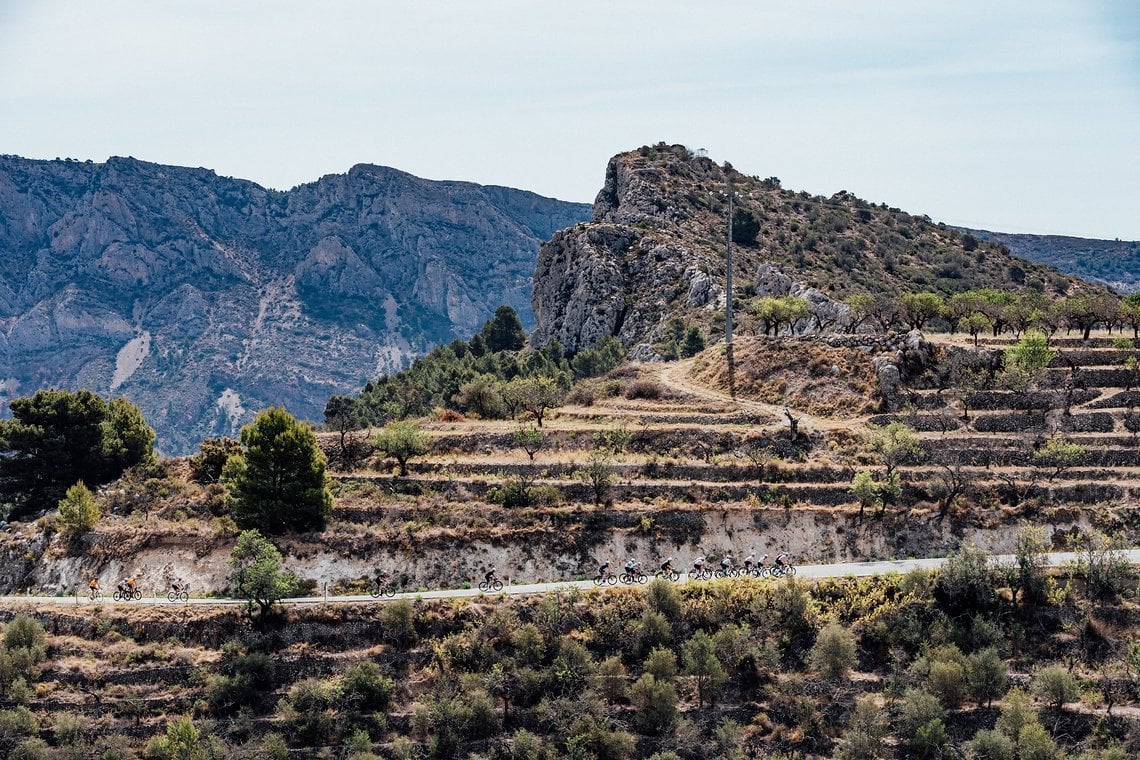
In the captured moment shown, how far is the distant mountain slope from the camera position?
121750 millimetres

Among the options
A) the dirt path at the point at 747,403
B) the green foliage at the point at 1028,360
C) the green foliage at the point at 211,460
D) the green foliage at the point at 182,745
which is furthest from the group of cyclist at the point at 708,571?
the green foliage at the point at 211,460

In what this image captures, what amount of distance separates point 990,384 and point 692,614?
33183 millimetres

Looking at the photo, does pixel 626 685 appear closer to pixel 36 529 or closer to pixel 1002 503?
pixel 1002 503

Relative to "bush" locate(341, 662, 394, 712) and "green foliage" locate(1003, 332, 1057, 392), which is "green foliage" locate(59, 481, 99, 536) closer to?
"bush" locate(341, 662, 394, 712)

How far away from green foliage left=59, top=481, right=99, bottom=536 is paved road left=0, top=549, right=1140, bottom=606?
4.89 m

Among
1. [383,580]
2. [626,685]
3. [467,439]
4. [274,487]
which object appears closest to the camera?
[626,685]

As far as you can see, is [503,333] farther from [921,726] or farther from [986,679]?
[921,726]

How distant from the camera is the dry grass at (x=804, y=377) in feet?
236

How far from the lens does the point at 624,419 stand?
72.6 m

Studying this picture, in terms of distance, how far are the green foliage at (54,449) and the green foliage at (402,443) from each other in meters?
20.5

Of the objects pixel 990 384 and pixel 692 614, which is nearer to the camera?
pixel 692 614

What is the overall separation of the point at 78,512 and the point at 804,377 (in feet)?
170

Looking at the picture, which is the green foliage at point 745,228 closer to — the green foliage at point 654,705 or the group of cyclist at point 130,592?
the green foliage at point 654,705

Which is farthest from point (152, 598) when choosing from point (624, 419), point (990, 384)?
point (990, 384)
